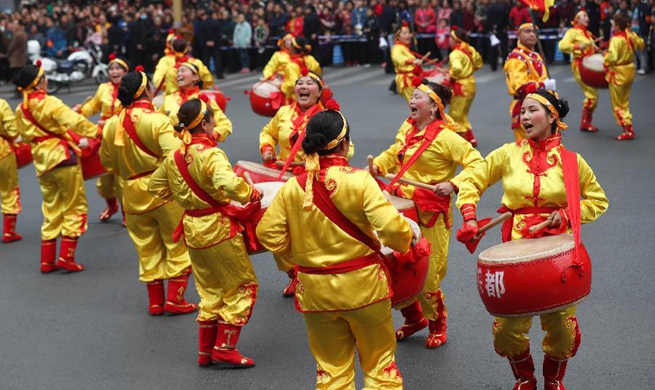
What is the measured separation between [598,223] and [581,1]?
14.8 meters

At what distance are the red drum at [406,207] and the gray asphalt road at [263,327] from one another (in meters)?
1.00

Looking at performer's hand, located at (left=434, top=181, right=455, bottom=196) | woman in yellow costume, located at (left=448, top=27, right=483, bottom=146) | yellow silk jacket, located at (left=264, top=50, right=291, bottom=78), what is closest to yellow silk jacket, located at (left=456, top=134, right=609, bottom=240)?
performer's hand, located at (left=434, top=181, right=455, bottom=196)

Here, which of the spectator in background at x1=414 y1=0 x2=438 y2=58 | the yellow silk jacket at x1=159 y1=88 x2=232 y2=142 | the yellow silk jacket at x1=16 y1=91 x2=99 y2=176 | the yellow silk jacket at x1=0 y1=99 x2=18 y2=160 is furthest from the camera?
the spectator in background at x1=414 y1=0 x2=438 y2=58

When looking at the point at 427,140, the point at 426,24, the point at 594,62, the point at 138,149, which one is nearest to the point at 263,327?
the point at 138,149

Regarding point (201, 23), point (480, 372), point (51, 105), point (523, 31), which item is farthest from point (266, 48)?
point (480, 372)

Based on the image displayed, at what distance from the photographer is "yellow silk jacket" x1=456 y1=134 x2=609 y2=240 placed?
18.1 feet

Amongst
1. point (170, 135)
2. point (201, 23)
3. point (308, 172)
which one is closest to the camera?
point (308, 172)

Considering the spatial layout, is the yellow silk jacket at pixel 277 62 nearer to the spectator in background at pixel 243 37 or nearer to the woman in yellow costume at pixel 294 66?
the woman in yellow costume at pixel 294 66

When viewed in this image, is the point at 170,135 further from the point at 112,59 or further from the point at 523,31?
the point at 523,31

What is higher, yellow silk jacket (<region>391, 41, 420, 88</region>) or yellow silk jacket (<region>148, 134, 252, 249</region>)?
yellow silk jacket (<region>148, 134, 252, 249</region>)

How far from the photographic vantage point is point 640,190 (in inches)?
436

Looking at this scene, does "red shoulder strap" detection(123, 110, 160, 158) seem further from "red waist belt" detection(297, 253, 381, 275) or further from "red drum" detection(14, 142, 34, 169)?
"red drum" detection(14, 142, 34, 169)

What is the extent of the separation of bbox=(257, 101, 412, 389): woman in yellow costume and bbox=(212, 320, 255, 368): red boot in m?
1.49

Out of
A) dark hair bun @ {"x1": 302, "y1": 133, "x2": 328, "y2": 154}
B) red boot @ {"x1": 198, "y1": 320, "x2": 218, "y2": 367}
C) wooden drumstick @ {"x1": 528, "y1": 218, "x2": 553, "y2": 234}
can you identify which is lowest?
red boot @ {"x1": 198, "y1": 320, "x2": 218, "y2": 367}
